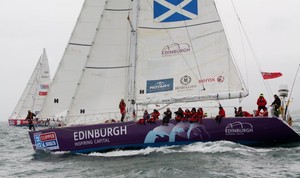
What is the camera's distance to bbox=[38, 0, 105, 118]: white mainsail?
2219 cm

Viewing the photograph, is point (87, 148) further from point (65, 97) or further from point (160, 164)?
point (160, 164)

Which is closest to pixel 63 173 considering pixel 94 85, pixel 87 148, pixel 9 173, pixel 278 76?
pixel 9 173

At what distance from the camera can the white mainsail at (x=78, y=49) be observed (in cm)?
2219

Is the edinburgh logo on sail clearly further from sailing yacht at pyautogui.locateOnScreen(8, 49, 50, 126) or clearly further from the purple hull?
sailing yacht at pyautogui.locateOnScreen(8, 49, 50, 126)

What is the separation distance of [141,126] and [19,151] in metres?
8.91

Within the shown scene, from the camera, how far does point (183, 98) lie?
1964 cm

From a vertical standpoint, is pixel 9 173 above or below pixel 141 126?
below

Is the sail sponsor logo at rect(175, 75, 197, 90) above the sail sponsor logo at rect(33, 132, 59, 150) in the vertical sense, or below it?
above

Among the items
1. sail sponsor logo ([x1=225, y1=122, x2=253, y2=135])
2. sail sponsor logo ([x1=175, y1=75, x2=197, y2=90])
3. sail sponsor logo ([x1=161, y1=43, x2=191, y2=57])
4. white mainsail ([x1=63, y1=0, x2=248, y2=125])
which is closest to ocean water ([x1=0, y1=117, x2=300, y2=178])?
sail sponsor logo ([x1=225, y1=122, x2=253, y2=135])

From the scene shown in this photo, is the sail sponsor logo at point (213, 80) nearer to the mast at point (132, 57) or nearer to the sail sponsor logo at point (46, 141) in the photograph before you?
the mast at point (132, 57)

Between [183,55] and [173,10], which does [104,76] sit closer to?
[183,55]

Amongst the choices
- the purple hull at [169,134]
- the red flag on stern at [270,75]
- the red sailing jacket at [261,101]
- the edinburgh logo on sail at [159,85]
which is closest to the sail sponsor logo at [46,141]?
the purple hull at [169,134]

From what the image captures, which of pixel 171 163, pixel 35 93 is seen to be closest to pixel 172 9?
pixel 171 163

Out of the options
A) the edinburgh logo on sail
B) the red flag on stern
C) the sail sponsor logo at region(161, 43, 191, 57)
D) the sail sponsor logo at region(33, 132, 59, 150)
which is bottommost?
the sail sponsor logo at region(33, 132, 59, 150)
